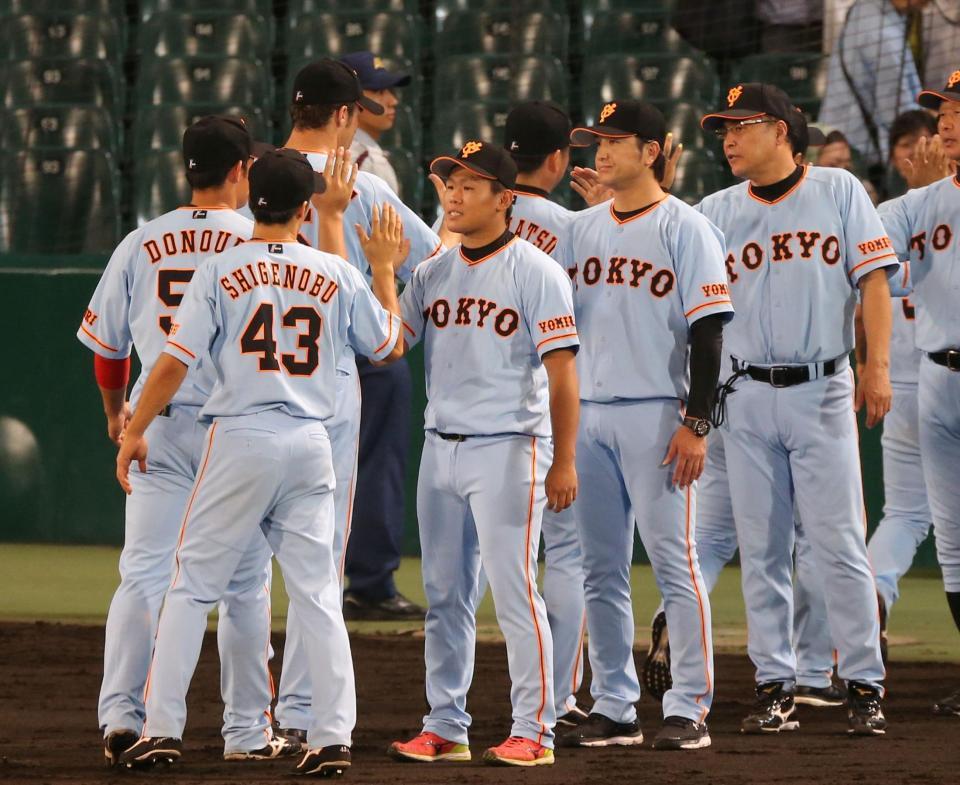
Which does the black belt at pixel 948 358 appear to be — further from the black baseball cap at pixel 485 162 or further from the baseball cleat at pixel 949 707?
the black baseball cap at pixel 485 162

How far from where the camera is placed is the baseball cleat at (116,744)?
172 inches

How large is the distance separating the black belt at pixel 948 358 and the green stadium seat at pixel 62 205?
226 inches

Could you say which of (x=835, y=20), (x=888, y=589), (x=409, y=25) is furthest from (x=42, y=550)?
(x=835, y=20)

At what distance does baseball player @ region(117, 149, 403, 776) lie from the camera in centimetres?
423

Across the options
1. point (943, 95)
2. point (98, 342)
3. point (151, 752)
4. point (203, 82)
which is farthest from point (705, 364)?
point (203, 82)

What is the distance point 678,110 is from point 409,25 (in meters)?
1.96

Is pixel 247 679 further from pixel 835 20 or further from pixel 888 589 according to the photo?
pixel 835 20

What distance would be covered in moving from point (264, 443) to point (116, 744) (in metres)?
0.89

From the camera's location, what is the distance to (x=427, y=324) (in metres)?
4.73

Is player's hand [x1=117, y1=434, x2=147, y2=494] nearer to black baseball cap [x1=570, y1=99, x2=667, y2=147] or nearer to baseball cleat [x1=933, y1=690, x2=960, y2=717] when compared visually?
black baseball cap [x1=570, y1=99, x2=667, y2=147]

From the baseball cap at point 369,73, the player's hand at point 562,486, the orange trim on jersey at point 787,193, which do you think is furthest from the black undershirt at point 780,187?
the baseball cap at point 369,73

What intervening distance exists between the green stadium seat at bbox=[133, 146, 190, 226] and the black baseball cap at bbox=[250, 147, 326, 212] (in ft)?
19.0

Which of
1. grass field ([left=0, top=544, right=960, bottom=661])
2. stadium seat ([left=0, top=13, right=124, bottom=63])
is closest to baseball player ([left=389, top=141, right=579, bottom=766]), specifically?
grass field ([left=0, top=544, right=960, bottom=661])

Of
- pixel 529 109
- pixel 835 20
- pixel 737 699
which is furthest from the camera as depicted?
pixel 835 20
